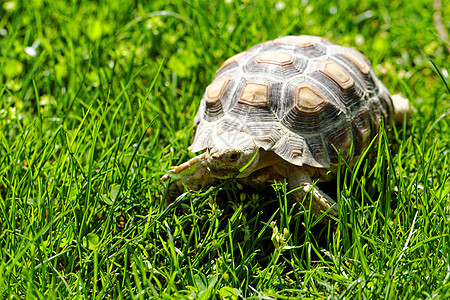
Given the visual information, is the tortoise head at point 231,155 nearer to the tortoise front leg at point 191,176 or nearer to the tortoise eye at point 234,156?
the tortoise eye at point 234,156

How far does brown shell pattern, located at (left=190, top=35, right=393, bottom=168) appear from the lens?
97.5 inches

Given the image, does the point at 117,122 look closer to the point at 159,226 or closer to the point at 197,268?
the point at 159,226

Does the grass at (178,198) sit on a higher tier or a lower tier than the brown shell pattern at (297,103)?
lower

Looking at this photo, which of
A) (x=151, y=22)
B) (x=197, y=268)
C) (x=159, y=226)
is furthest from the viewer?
(x=151, y=22)

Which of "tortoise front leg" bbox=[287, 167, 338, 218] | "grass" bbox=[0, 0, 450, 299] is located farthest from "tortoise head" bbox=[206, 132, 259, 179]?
"tortoise front leg" bbox=[287, 167, 338, 218]

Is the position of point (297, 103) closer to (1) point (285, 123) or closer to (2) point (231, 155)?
(1) point (285, 123)

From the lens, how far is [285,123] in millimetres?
2496

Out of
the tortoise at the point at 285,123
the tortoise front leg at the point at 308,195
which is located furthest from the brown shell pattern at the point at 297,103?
the tortoise front leg at the point at 308,195

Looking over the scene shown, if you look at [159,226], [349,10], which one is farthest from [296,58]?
[349,10]

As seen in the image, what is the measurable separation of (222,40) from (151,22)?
0.64 meters

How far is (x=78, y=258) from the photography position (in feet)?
7.72

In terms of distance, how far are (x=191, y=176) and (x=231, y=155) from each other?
344 mm

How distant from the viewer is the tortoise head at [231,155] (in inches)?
90.1

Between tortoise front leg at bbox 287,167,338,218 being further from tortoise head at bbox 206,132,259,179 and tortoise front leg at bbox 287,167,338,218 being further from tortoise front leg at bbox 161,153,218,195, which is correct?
tortoise front leg at bbox 161,153,218,195
